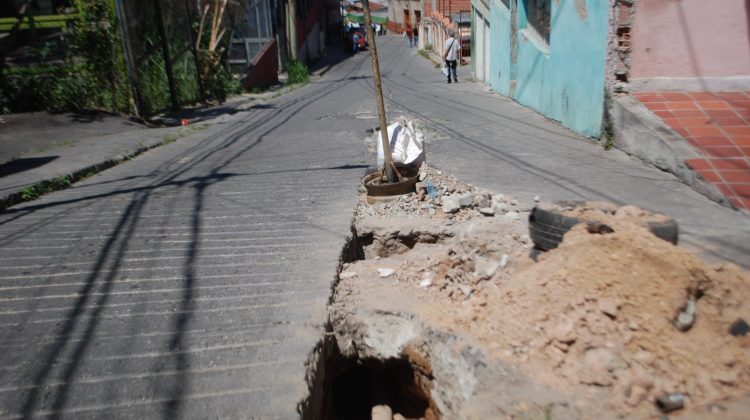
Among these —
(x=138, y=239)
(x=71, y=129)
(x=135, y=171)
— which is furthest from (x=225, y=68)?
(x=138, y=239)

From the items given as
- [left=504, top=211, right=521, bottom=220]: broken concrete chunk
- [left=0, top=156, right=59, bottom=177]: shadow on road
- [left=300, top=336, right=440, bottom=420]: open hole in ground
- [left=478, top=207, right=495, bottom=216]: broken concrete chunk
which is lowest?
[left=300, top=336, right=440, bottom=420]: open hole in ground

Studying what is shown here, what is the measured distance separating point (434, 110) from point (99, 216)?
8.10 meters

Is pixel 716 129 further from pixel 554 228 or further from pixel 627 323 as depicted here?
pixel 627 323

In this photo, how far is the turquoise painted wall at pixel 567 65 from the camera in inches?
288

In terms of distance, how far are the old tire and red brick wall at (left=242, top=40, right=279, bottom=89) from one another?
52.3 ft

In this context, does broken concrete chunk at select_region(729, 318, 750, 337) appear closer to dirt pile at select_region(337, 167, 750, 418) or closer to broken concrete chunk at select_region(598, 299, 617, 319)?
dirt pile at select_region(337, 167, 750, 418)

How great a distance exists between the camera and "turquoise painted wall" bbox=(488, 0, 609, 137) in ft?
24.0

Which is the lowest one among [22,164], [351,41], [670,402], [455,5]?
[670,402]

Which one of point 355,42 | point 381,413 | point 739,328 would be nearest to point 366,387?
point 381,413

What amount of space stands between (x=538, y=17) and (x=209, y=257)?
957 centimetres

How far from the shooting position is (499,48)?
14.0 meters

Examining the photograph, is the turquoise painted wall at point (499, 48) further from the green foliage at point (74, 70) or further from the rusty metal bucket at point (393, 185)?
the green foliage at point (74, 70)

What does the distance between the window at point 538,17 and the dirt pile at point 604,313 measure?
319 inches

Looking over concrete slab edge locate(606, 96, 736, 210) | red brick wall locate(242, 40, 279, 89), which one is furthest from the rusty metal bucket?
red brick wall locate(242, 40, 279, 89)
